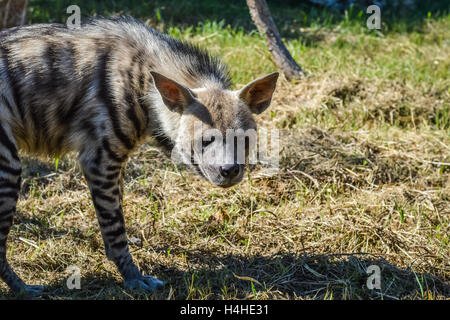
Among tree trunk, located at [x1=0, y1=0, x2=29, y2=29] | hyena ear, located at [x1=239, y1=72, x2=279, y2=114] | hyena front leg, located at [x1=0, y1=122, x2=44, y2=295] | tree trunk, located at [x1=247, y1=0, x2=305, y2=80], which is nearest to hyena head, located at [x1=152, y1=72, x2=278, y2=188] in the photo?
hyena ear, located at [x1=239, y1=72, x2=279, y2=114]

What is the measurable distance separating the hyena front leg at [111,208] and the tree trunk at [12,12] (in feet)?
10.6

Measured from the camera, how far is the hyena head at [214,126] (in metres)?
3.37

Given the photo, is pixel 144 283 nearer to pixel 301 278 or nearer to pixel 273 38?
pixel 301 278

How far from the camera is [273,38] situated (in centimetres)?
622

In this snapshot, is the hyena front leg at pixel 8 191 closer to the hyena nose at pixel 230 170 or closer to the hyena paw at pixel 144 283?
the hyena paw at pixel 144 283

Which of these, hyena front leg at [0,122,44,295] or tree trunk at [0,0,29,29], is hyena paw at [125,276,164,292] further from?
tree trunk at [0,0,29,29]

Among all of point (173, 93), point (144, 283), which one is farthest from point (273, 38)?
point (144, 283)

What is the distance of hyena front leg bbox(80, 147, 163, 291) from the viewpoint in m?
3.53

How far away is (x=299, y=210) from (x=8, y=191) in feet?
7.10

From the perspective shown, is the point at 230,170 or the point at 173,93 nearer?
the point at 230,170

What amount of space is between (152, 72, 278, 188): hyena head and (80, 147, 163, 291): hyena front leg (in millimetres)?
438

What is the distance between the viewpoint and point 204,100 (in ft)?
11.5

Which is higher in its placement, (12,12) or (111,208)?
(12,12)

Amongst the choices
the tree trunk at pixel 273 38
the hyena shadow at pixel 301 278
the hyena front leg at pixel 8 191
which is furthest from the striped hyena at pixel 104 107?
the tree trunk at pixel 273 38
